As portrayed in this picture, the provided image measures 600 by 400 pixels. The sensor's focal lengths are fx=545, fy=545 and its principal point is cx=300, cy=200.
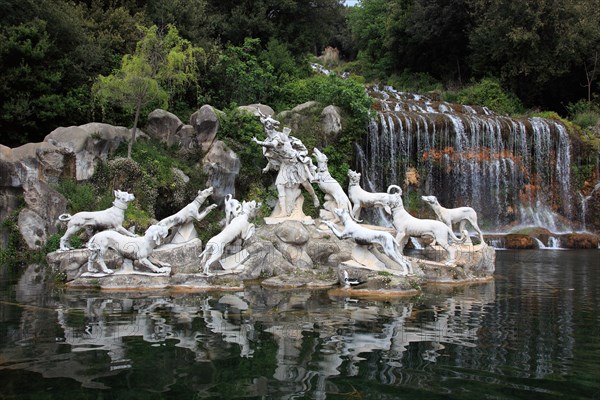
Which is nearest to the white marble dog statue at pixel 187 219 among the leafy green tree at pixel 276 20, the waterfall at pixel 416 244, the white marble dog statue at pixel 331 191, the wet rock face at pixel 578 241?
the white marble dog statue at pixel 331 191

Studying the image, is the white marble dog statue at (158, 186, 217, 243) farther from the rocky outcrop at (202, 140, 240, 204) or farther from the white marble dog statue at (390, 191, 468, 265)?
the rocky outcrop at (202, 140, 240, 204)

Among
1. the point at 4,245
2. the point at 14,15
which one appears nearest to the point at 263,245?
the point at 4,245

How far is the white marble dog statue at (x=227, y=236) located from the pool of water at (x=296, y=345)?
1320mm

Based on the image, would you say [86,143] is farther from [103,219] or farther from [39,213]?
[103,219]

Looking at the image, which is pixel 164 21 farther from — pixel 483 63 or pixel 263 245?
pixel 483 63

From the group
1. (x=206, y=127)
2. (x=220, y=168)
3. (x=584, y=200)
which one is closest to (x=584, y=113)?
(x=584, y=200)

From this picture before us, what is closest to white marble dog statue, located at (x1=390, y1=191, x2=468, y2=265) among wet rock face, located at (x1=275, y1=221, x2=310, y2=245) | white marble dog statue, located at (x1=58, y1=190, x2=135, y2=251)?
wet rock face, located at (x1=275, y1=221, x2=310, y2=245)

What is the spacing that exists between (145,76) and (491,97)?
23153 millimetres

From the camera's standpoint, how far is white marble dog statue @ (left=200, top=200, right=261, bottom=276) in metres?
12.1

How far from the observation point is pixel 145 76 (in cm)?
1905

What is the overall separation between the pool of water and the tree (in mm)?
9397

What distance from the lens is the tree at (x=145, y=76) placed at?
61.4ft

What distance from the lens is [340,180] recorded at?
21.5m

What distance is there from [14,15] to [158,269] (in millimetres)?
14860
